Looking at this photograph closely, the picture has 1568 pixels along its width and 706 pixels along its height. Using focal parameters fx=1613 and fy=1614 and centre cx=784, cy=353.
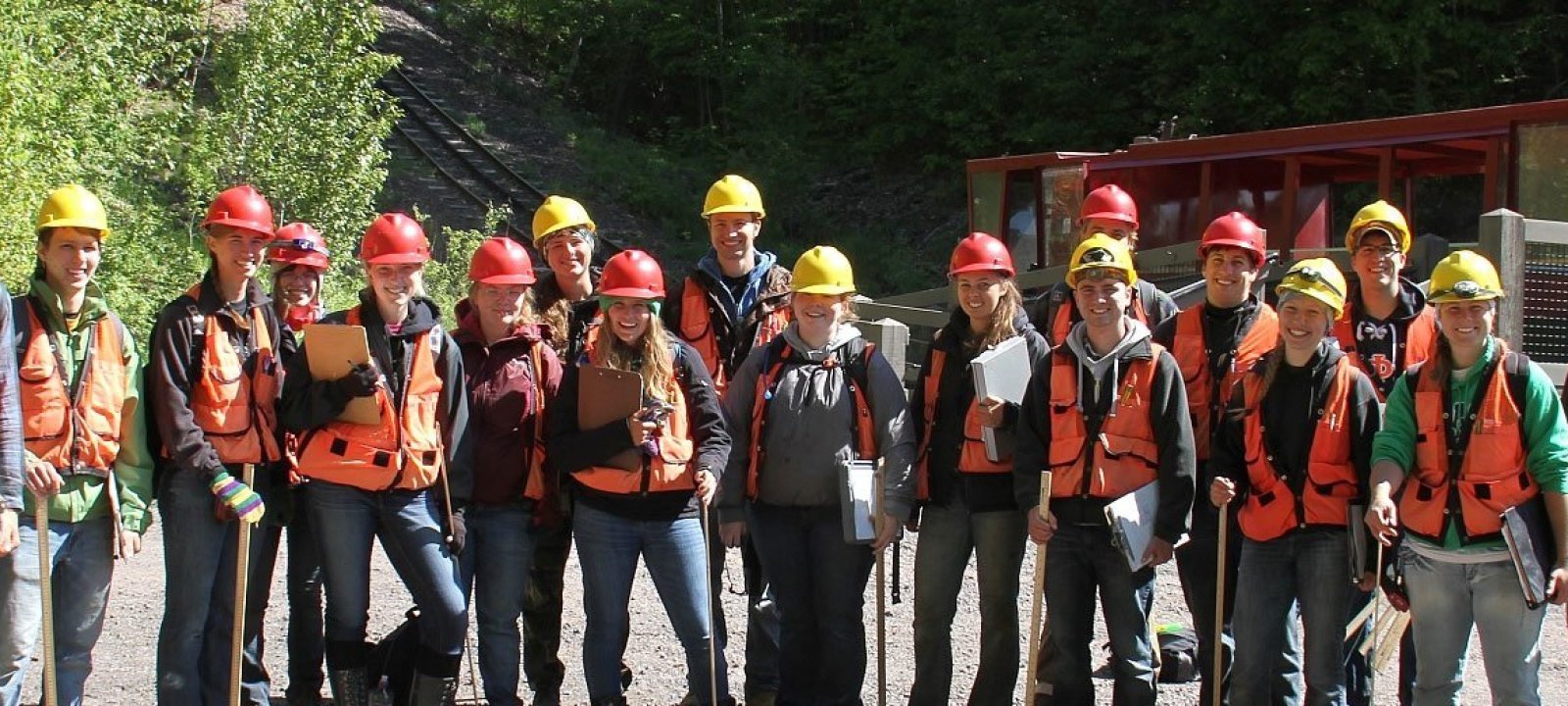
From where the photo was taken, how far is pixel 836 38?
35688 mm

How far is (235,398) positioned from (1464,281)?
15.1 ft

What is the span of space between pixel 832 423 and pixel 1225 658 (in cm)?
196

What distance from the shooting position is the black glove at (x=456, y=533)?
6.45 m

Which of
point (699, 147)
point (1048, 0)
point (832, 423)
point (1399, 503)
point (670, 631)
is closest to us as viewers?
point (1399, 503)

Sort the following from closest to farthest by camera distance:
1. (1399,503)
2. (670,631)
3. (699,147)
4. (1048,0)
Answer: (1399,503) → (670,631) → (1048,0) → (699,147)

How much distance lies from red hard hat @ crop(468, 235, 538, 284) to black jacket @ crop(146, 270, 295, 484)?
34.1 inches

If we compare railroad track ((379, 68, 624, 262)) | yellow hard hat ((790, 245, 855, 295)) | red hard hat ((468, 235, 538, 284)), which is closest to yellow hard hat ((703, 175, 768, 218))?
yellow hard hat ((790, 245, 855, 295))

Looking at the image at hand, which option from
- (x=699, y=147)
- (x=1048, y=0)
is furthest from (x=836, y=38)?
(x=1048, y=0)

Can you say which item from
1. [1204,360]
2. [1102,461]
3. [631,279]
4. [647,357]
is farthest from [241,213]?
[1204,360]

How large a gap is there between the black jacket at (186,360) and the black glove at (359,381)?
49 cm

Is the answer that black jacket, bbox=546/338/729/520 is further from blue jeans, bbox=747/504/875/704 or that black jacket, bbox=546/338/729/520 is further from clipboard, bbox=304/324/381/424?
clipboard, bbox=304/324/381/424

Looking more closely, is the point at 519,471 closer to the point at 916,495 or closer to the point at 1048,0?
the point at 916,495

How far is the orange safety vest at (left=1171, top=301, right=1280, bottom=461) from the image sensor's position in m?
6.60

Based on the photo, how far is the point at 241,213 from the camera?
639cm
